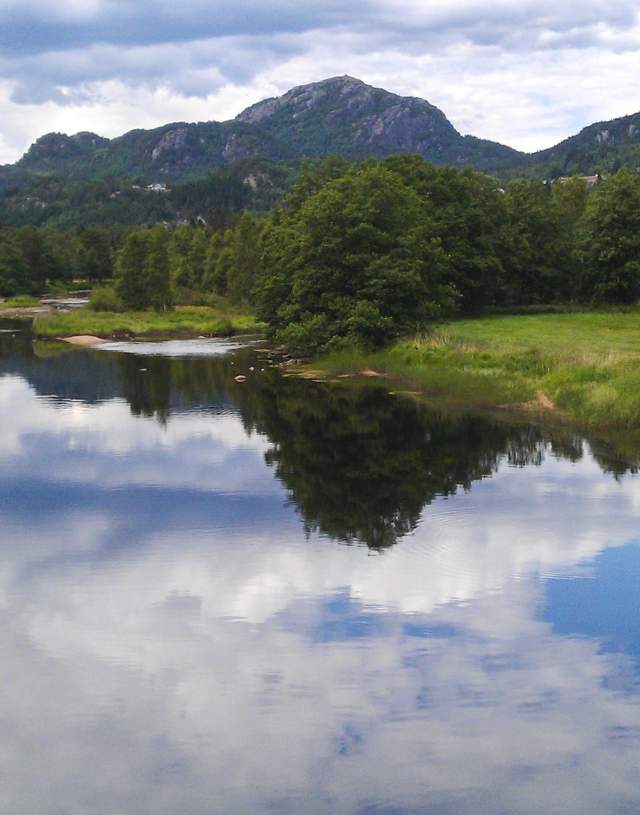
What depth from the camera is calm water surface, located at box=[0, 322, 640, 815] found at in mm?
14109

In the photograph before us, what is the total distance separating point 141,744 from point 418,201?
220 ft

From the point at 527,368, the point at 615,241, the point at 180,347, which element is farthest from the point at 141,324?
the point at 527,368

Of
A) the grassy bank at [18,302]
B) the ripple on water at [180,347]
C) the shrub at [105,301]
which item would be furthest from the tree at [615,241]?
the grassy bank at [18,302]

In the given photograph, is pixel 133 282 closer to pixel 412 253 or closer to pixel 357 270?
pixel 357 270

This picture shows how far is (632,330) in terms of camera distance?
7050cm

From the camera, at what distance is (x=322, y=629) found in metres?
19.5

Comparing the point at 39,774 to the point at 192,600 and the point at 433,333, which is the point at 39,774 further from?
the point at 433,333

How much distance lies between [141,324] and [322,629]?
94972 mm

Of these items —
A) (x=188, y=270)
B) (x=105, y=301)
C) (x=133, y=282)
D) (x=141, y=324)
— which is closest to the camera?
(x=141, y=324)

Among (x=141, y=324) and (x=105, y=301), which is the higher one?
(x=105, y=301)

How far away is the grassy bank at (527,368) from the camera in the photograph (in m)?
39.9

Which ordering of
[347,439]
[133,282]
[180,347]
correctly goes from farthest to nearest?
[133,282] → [180,347] → [347,439]

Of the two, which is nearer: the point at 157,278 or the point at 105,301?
the point at 157,278

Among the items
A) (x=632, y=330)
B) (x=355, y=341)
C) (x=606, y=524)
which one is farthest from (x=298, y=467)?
(x=632, y=330)
